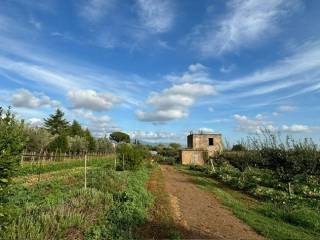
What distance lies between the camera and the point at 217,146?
55000 mm

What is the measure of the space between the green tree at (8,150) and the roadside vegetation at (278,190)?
7.02m

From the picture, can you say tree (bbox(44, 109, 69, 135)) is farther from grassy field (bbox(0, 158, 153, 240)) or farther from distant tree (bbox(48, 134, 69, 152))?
grassy field (bbox(0, 158, 153, 240))

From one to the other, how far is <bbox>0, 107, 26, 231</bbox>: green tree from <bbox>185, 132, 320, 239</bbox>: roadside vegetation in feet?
23.0

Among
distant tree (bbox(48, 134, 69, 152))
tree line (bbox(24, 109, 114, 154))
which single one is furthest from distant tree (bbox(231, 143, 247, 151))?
distant tree (bbox(48, 134, 69, 152))

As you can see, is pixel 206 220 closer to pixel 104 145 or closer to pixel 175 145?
pixel 104 145

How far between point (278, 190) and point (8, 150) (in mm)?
17057

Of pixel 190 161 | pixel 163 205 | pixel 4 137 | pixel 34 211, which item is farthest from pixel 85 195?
pixel 190 161

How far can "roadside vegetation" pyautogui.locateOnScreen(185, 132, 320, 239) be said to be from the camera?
11542 millimetres

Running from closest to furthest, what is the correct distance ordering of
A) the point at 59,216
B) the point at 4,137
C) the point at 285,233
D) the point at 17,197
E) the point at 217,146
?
1. the point at 4,137
2. the point at 59,216
3. the point at 285,233
4. the point at 17,197
5. the point at 217,146

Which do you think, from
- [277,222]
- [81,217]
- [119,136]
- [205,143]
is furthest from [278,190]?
[119,136]

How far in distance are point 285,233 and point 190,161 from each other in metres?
40.7

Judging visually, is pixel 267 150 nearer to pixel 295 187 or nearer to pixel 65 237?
pixel 295 187

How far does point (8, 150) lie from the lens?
21.7 ft

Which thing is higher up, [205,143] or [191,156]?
[205,143]
